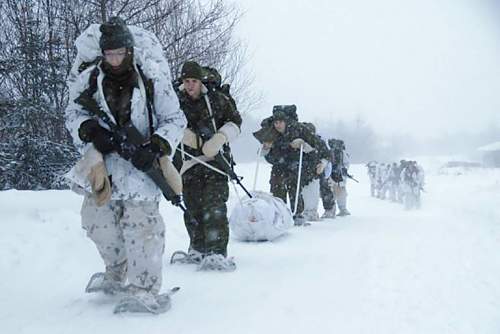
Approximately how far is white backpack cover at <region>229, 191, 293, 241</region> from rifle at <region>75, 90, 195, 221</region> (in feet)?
10.7

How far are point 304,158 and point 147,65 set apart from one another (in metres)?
6.15

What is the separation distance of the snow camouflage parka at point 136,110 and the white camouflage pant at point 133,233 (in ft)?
0.35

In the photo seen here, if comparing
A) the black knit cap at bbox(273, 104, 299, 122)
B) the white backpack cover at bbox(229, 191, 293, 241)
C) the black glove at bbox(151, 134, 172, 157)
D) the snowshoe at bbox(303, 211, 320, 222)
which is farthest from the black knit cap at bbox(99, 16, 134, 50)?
the snowshoe at bbox(303, 211, 320, 222)

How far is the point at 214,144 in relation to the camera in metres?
4.73

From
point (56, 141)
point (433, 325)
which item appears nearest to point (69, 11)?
point (56, 141)

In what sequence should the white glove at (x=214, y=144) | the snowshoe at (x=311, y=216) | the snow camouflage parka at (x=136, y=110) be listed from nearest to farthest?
1. the snow camouflage parka at (x=136, y=110)
2. the white glove at (x=214, y=144)
3. the snowshoe at (x=311, y=216)

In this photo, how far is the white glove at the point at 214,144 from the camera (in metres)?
4.73

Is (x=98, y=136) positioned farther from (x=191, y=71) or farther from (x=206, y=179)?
(x=206, y=179)

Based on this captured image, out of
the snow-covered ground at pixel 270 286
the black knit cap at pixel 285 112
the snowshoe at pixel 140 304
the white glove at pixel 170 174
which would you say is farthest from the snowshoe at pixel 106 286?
the black knit cap at pixel 285 112

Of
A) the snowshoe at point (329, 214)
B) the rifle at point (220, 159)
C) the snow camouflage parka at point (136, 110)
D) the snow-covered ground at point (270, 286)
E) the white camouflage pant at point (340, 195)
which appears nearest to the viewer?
the snow-covered ground at point (270, 286)

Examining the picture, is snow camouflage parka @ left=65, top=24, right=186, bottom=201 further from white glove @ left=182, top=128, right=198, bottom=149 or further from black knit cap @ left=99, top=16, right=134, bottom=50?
Result: white glove @ left=182, top=128, right=198, bottom=149

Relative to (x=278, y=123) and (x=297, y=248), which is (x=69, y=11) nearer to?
(x=278, y=123)

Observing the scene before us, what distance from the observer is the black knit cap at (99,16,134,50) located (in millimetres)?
3170

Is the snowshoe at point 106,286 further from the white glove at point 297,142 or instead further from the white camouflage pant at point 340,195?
the white camouflage pant at point 340,195
